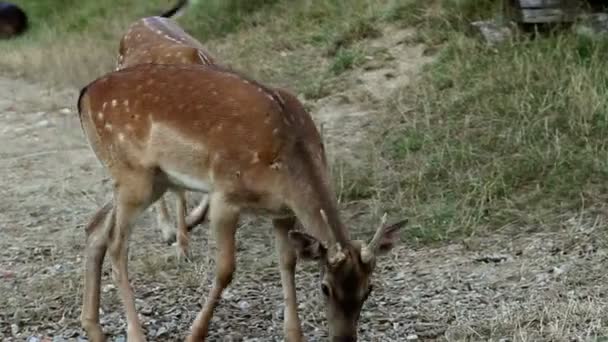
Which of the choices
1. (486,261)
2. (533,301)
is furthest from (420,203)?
(533,301)

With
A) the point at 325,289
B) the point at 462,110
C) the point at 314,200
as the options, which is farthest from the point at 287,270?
the point at 462,110

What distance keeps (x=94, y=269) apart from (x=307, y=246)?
4.47 feet

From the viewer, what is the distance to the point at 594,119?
8.03 m

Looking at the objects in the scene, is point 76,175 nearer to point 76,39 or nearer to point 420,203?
point 420,203

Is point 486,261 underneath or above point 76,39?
above

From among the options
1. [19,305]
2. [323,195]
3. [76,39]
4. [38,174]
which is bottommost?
[76,39]

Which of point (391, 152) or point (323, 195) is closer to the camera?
point (323, 195)

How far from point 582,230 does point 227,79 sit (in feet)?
7.78

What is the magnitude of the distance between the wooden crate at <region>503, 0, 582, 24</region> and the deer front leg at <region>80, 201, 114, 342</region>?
464 centimetres

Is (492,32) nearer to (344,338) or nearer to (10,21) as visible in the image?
(344,338)

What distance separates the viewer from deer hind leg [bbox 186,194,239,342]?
18.0 ft

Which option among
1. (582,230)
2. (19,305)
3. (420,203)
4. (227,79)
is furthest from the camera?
(420,203)

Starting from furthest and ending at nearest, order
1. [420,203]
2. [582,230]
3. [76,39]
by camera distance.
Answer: [76,39], [420,203], [582,230]

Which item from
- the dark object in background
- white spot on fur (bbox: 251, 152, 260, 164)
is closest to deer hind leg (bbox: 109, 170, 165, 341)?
white spot on fur (bbox: 251, 152, 260, 164)
